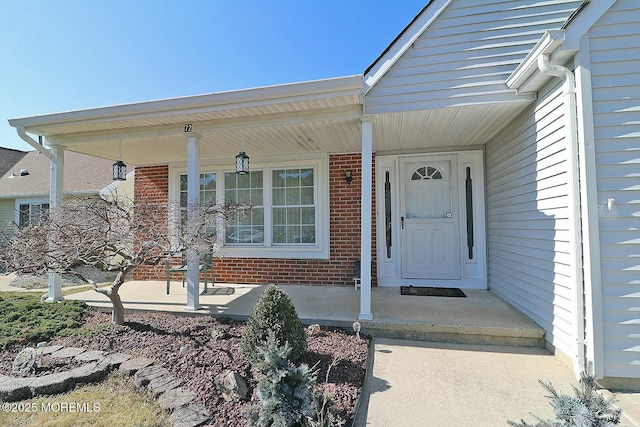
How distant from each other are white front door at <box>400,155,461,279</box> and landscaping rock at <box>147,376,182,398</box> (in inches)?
153

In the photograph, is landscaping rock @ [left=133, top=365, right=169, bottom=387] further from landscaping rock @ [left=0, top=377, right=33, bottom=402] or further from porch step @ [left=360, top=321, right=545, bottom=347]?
porch step @ [left=360, top=321, right=545, bottom=347]

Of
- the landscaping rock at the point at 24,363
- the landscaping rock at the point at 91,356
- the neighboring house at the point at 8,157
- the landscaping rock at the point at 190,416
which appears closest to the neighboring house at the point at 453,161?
the landscaping rock at the point at 91,356

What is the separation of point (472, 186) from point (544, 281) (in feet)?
7.08

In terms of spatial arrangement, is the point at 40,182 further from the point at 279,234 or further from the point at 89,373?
the point at 89,373

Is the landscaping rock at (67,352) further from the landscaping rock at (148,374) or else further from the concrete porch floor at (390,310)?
the concrete porch floor at (390,310)

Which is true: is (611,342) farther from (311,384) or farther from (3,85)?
(3,85)

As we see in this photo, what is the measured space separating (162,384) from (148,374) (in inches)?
9.3

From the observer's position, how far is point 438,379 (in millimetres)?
2537

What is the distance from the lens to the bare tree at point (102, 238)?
10.3ft

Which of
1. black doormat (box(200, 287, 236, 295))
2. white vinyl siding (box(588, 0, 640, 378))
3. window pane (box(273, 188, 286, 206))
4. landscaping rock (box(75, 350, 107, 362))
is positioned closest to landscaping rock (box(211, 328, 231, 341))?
landscaping rock (box(75, 350, 107, 362))

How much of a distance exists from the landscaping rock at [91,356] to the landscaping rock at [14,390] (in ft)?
1.36

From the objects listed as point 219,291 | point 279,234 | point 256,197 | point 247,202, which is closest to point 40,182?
point 247,202

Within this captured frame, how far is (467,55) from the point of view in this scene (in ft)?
10.9

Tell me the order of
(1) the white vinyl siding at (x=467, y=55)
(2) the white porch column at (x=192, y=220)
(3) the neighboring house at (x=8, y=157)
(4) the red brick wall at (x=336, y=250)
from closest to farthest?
(1) the white vinyl siding at (x=467, y=55), (2) the white porch column at (x=192, y=220), (4) the red brick wall at (x=336, y=250), (3) the neighboring house at (x=8, y=157)
